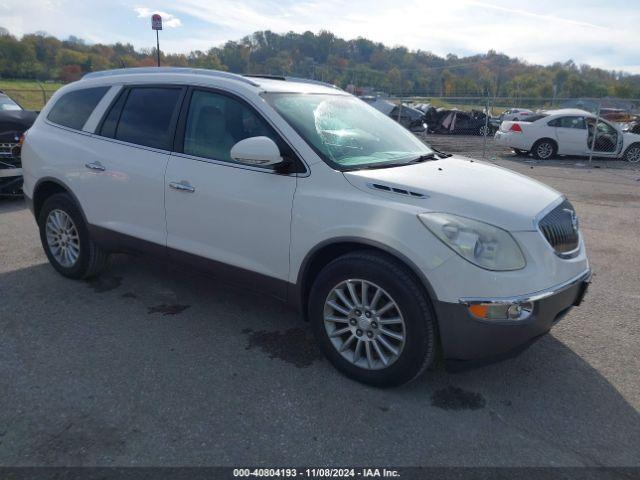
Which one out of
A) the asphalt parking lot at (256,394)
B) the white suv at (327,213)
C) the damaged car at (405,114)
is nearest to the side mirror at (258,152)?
the white suv at (327,213)

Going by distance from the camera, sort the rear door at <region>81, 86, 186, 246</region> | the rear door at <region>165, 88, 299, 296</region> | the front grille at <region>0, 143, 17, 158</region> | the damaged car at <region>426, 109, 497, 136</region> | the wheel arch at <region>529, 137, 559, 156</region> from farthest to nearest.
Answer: the damaged car at <region>426, 109, 497, 136</region>, the wheel arch at <region>529, 137, 559, 156</region>, the front grille at <region>0, 143, 17, 158</region>, the rear door at <region>81, 86, 186, 246</region>, the rear door at <region>165, 88, 299, 296</region>

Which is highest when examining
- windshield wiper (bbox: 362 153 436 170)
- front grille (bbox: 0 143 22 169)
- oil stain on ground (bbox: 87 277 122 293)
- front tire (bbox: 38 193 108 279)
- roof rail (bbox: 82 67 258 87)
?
roof rail (bbox: 82 67 258 87)

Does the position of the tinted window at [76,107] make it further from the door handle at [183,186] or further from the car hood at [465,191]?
the car hood at [465,191]

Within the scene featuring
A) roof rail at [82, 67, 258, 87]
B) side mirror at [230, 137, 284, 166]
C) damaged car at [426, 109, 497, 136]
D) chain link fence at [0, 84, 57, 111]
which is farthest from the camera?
damaged car at [426, 109, 497, 136]

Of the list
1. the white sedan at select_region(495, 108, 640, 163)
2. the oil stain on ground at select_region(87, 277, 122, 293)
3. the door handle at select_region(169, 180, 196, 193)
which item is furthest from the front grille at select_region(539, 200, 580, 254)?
the white sedan at select_region(495, 108, 640, 163)

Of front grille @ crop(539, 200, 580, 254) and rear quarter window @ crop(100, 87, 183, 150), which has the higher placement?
rear quarter window @ crop(100, 87, 183, 150)

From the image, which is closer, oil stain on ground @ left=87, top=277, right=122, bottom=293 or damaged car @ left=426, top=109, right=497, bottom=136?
oil stain on ground @ left=87, top=277, right=122, bottom=293

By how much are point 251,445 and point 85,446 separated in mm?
829

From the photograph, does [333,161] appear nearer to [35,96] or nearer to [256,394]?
[256,394]

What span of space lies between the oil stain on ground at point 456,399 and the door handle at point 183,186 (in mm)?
2156

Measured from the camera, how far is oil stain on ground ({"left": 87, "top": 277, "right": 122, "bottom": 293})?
473 centimetres

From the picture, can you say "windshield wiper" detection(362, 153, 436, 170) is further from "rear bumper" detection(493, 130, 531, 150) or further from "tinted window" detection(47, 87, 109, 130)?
"rear bumper" detection(493, 130, 531, 150)

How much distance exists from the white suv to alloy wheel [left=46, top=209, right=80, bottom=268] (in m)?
0.06

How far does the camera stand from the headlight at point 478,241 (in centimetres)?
280
